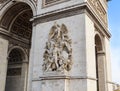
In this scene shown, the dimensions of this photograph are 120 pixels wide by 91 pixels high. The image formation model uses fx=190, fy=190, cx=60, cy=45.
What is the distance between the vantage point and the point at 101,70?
1192 centimetres

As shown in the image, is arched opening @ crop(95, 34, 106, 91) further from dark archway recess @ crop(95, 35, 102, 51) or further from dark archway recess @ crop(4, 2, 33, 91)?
dark archway recess @ crop(4, 2, 33, 91)

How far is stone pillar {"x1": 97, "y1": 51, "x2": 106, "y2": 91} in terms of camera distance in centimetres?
1162

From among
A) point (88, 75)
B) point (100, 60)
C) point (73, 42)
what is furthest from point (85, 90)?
point (100, 60)

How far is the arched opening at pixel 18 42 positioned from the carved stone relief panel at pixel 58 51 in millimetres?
4461

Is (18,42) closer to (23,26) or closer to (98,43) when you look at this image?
(23,26)

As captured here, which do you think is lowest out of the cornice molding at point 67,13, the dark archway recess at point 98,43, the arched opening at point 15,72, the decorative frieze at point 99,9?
the arched opening at point 15,72

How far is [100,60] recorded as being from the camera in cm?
1217

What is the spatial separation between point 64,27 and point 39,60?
211 centimetres

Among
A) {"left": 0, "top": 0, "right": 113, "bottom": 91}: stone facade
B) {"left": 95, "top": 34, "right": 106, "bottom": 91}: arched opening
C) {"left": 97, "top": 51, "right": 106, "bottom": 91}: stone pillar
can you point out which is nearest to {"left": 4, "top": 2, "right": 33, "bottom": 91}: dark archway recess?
{"left": 0, "top": 0, "right": 113, "bottom": 91}: stone facade

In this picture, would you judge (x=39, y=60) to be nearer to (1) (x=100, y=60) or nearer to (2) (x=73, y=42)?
(2) (x=73, y=42)

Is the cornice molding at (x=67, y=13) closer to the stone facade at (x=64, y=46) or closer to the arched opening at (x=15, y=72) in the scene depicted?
the stone facade at (x=64, y=46)

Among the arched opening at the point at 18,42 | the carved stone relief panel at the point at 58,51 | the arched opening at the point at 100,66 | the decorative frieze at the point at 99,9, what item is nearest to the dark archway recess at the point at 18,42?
the arched opening at the point at 18,42

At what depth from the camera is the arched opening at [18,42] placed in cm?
1326

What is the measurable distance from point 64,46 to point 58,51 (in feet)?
1.23
